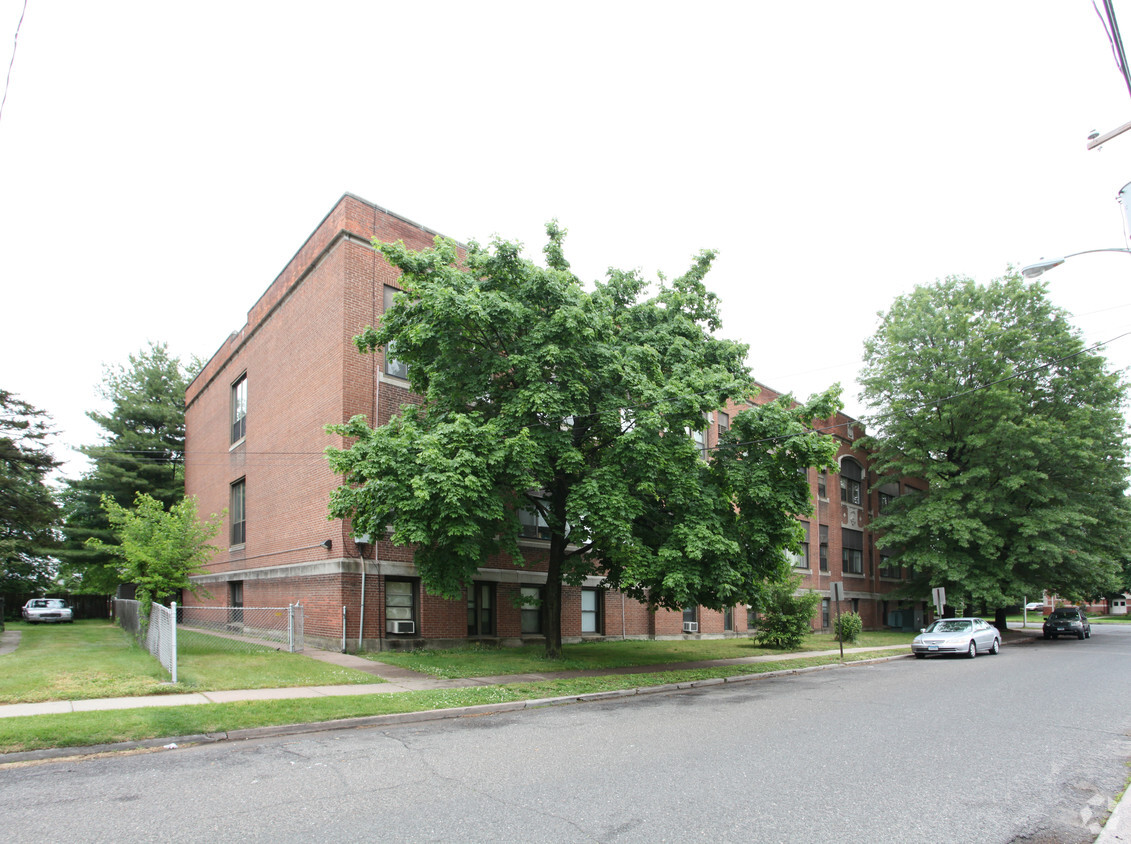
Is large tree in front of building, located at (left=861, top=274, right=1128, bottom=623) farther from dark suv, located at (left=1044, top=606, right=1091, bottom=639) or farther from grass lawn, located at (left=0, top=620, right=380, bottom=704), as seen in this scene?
grass lawn, located at (left=0, top=620, right=380, bottom=704)

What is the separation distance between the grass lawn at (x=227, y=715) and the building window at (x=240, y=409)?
1846 cm

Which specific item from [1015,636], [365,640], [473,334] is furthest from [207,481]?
[1015,636]

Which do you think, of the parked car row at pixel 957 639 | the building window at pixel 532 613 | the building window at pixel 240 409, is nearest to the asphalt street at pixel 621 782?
the building window at pixel 532 613

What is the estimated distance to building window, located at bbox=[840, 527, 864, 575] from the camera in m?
41.6

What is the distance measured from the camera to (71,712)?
988cm

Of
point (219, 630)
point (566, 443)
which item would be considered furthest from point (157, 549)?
point (566, 443)

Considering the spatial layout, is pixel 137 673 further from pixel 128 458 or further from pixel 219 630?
pixel 128 458

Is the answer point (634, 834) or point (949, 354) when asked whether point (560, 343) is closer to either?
point (634, 834)

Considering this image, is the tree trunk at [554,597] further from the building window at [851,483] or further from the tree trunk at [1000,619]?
the tree trunk at [1000,619]

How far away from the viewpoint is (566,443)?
15906 millimetres

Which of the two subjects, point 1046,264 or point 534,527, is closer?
point 1046,264

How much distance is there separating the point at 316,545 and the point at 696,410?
11324 mm

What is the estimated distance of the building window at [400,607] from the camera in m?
19.2

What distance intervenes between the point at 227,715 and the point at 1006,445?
113 ft
